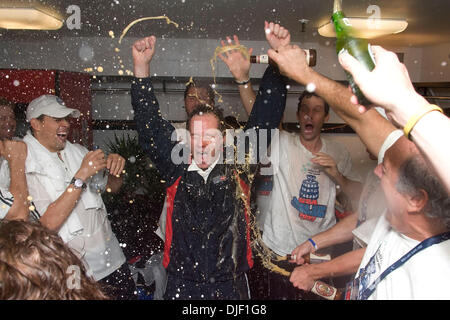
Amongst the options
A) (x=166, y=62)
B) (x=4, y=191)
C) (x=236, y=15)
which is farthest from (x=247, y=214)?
(x=166, y=62)

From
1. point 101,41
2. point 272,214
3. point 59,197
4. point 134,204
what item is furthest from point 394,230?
point 101,41

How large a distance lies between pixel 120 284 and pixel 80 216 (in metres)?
0.20

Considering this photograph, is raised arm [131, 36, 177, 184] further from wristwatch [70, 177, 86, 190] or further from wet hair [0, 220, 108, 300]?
wet hair [0, 220, 108, 300]

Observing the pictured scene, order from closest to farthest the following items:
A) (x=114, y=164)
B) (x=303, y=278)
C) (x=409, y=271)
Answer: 1. (x=409, y=271)
2. (x=303, y=278)
3. (x=114, y=164)

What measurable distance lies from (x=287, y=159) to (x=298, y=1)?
484mm

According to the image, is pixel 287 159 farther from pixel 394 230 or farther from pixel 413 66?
pixel 413 66

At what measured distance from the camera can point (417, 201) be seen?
0.39 meters

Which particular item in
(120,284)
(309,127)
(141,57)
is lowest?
(120,284)

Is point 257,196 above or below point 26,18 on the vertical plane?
below

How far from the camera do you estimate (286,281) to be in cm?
89

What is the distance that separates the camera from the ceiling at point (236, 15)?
3.41 ft

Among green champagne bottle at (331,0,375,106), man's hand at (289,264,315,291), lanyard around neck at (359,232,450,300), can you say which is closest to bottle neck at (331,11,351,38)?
green champagne bottle at (331,0,375,106)

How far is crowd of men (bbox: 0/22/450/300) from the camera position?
1.12ft

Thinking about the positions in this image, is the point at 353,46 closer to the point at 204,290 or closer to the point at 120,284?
the point at 204,290
